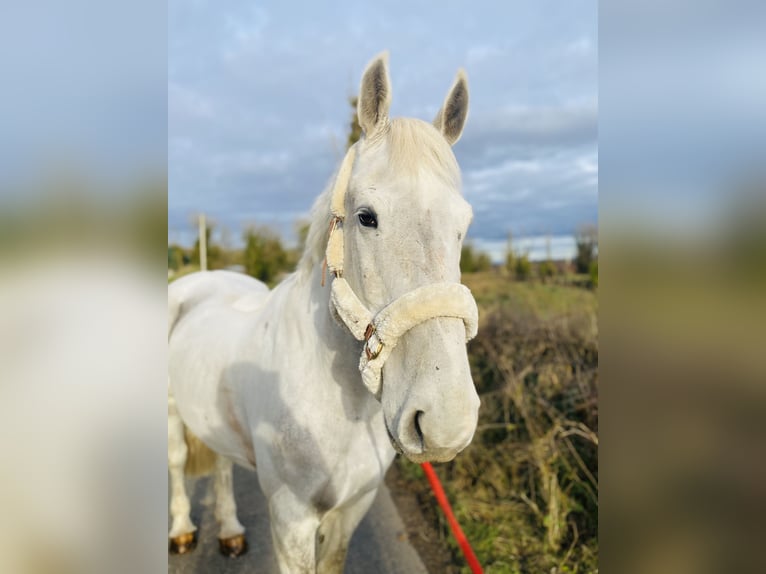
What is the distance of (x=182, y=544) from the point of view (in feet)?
10.5

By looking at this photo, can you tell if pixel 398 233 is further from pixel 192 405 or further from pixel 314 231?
pixel 192 405

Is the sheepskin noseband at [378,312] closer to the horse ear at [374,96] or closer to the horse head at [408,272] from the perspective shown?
the horse head at [408,272]

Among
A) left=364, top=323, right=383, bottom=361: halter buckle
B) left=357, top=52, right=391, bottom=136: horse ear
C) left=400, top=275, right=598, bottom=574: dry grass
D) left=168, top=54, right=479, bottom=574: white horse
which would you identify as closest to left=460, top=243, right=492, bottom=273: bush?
left=400, top=275, right=598, bottom=574: dry grass

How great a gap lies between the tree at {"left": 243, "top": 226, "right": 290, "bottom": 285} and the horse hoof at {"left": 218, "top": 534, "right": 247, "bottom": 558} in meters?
12.2

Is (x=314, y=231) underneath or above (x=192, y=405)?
above

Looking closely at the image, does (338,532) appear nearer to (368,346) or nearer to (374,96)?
(368,346)

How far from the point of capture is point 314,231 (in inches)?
72.7

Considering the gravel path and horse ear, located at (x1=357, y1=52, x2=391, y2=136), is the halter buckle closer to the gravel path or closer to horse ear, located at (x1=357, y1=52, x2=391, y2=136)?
horse ear, located at (x1=357, y1=52, x2=391, y2=136)

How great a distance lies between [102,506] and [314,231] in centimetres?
138

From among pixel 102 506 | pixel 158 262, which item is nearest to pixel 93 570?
pixel 102 506

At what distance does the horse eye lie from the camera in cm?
140

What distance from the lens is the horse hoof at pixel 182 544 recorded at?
3197 mm

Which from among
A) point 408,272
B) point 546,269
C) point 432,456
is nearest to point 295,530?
point 432,456

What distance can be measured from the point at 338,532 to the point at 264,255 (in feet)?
47.9
